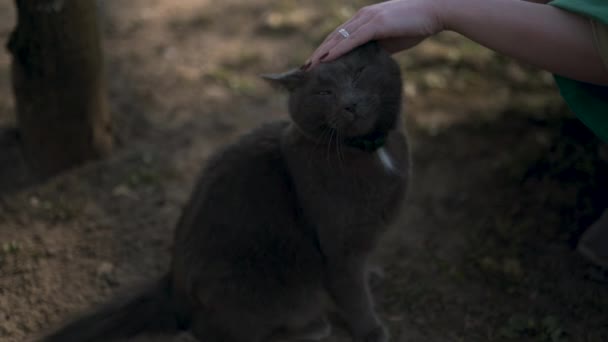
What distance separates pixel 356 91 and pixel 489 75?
2.05 meters

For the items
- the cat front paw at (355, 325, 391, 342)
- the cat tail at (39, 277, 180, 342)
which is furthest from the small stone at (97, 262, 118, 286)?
the cat front paw at (355, 325, 391, 342)

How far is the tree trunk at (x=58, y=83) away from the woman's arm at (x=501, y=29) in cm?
127

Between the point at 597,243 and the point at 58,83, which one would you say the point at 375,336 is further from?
the point at 58,83

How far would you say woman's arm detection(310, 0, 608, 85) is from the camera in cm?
189

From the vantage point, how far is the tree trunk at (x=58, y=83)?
264cm

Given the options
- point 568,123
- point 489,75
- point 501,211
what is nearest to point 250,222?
point 501,211

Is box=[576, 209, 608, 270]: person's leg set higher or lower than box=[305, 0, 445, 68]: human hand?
lower

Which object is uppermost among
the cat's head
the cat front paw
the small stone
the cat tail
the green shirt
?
the cat's head

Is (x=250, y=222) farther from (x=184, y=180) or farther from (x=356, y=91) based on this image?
(x=184, y=180)

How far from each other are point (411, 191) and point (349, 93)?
118 cm

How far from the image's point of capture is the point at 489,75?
3.75 meters

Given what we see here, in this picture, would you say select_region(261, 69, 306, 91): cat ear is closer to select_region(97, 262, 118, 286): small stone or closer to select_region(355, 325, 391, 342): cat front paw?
select_region(355, 325, 391, 342): cat front paw

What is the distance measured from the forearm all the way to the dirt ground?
37.0 inches

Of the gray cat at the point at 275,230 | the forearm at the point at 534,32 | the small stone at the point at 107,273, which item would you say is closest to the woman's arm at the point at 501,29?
the forearm at the point at 534,32
